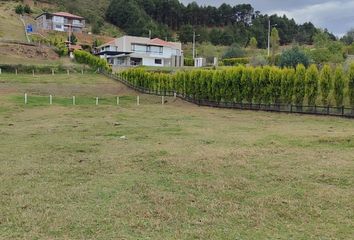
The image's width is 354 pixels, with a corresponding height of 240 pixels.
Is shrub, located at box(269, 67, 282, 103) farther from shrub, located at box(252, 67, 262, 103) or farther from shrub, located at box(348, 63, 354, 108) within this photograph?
shrub, located at box(348, 63, 354, 108)

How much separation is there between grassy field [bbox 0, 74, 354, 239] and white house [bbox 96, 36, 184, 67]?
193ft

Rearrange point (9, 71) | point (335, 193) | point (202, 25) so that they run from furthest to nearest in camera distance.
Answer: point (202, 25), point (9, 71), point (335, 193)

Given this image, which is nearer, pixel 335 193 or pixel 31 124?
pixel 335 193

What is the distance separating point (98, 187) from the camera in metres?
7.36

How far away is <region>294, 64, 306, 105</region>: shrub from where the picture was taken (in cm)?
2466

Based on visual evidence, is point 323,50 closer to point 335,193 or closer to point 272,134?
point 272,134

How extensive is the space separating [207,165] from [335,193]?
298 cm

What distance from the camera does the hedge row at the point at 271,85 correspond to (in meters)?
23.3

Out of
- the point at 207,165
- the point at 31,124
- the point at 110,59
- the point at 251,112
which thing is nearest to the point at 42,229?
the point at 207,165

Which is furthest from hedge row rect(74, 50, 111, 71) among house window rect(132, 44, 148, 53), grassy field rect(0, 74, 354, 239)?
grassy field rect(0, 74, 354, 239)

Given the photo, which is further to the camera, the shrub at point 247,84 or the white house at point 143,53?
the white house at point 143,53

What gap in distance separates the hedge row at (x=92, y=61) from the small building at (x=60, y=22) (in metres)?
35.6

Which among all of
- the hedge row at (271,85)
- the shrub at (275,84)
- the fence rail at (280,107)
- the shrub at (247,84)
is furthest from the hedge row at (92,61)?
the shrub at (275,84)

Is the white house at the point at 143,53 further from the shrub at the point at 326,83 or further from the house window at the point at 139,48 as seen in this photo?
the shrub at the point at 326,83
